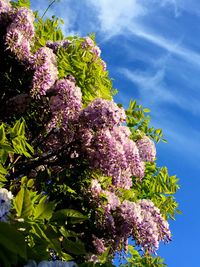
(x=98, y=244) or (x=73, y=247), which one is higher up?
(x=98, y=244)

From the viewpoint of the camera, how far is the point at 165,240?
24.0 feet

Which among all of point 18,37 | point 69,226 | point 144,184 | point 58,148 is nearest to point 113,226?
point 69,226

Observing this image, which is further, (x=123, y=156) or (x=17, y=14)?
(x=17, y=14)

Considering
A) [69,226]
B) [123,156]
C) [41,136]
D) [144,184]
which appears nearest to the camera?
[123,156]

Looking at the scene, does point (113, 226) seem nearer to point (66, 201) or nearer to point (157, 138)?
point (66, 201)

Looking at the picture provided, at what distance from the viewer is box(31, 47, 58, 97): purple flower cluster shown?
272 inches

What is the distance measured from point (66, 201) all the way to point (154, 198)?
191cm

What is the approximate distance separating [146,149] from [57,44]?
2.05 m

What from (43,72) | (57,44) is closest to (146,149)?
(57,44)

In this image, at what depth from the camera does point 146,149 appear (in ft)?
27.1

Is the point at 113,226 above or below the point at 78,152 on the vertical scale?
below

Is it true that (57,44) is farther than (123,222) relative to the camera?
Yes

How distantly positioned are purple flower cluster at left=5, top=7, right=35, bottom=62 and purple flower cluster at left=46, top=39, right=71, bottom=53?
697 millimetres

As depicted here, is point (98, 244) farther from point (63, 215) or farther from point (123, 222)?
point (63, 215)
